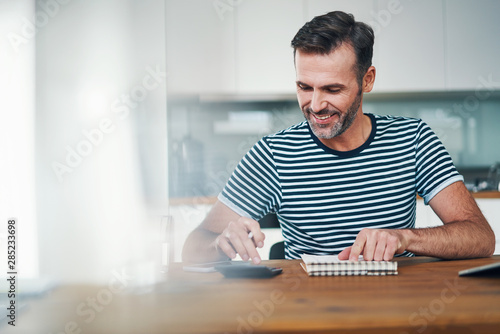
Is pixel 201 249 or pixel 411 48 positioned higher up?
pixel 411 48

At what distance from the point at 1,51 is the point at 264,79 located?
77.7 inches

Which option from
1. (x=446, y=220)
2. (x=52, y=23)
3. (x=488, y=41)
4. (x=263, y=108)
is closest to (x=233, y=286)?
(x=446, y=220)

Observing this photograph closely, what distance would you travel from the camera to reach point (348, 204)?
1.32 m

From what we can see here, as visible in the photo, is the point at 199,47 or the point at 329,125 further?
the point at 199,47

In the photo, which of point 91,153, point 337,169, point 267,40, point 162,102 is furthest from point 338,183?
point 267,40

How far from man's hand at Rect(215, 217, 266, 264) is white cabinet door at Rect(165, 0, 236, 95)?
2347 mm

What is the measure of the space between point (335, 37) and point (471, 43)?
2.32 m

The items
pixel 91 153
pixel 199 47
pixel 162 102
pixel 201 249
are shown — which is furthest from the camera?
pixel 199 47

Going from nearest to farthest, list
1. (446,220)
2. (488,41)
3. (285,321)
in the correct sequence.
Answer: (285,321) < (446,220) < (488,41)

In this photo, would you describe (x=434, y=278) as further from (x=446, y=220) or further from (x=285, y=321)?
(x=446, y=220)

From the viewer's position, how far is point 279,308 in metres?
0.62

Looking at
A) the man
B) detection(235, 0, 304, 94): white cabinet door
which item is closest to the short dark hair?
the man

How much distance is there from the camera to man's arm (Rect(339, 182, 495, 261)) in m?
0.91

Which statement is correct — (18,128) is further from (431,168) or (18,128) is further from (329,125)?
(431,168)
